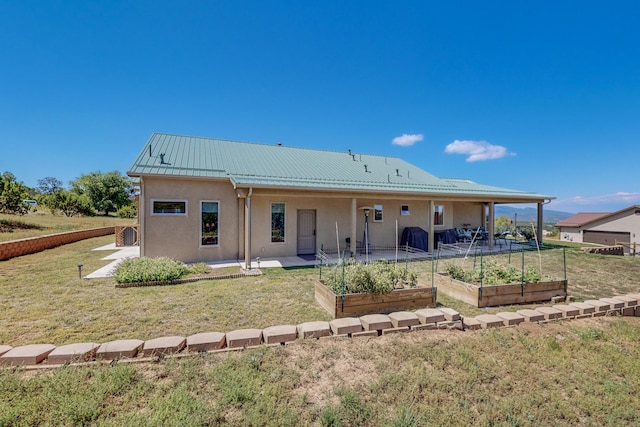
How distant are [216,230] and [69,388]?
24.8 feet

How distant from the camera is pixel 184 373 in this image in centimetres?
265

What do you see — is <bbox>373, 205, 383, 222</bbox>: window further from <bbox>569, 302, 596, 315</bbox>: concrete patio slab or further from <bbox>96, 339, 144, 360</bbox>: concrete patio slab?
<bbox>96, 339, 144, 360</bbox>: concrete patio slab

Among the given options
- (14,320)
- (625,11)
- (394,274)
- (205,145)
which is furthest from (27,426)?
(625,11)

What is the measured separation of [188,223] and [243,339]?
23.9ft

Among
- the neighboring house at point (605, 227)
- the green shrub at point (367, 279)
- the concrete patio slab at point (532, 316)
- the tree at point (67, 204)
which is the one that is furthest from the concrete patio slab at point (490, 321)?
the tree at point (67, 204)

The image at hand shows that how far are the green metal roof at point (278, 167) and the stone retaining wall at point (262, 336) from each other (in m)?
5.72

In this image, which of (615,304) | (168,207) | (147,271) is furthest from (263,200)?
(615,304)

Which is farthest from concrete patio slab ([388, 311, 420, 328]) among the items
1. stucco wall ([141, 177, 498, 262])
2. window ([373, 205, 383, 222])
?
window ([373, 205, 383, 222])

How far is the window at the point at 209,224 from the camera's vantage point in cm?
952

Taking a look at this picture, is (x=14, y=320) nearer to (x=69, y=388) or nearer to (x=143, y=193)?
(x=69, y=388)

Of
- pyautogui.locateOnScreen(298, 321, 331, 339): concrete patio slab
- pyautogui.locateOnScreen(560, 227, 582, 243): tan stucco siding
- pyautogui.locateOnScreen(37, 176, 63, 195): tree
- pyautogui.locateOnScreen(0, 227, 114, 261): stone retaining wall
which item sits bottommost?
pyautogui.locateOnScreen(560, 227, 582, 243): tan stucco siding

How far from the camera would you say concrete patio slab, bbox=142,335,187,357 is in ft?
9.69

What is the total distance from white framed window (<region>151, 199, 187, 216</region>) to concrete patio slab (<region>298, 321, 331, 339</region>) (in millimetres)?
7474

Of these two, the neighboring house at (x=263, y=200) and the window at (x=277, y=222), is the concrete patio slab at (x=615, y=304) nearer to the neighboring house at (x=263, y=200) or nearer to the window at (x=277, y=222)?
the neighboring house at (x=263, y=200)
